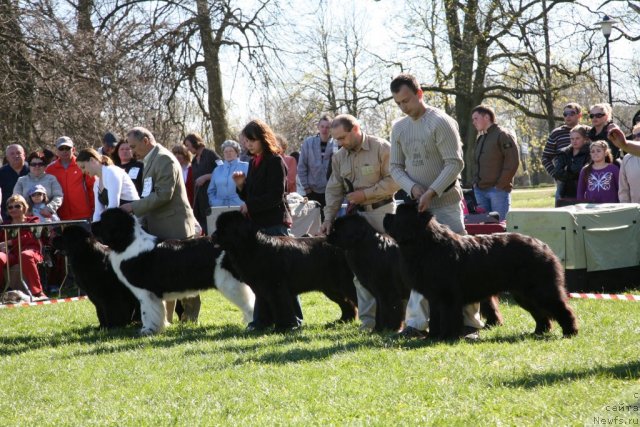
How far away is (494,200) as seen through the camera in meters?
10.6

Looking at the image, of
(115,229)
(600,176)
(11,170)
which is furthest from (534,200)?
(115,229)

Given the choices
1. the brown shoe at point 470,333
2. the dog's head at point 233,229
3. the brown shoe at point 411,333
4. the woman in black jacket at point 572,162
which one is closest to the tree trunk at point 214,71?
the woman in black jacket at point 572,162

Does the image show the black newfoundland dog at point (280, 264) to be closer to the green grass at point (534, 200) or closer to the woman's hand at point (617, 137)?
the woman's hand at point (617, 137)

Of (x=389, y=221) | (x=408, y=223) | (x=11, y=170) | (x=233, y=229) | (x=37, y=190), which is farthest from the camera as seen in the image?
(x=11, y=170)

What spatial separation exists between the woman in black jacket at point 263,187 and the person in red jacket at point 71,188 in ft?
15.7

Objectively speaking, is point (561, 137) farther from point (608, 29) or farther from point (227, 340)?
point (608, 29)

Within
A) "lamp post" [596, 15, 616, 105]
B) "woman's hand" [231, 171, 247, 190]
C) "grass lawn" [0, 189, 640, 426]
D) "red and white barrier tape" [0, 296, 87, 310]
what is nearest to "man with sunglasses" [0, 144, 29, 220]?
"red and white barrier tape" [0, 296, 87, 310]

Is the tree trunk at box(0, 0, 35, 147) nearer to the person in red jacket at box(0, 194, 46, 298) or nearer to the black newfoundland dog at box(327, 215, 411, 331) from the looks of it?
the person in red jacket at box(0, 194, 46, 298)

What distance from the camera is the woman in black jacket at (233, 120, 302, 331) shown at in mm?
7359

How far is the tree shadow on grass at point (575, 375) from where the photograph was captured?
439cm

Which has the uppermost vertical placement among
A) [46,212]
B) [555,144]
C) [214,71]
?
[214,71]

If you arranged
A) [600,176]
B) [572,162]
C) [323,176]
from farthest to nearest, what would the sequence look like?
1. [323,176]
2. [572,162]
3. [600,176]

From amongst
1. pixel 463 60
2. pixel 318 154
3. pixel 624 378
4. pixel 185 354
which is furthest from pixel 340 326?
pixel 463 60

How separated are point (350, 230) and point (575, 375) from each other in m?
2.50
